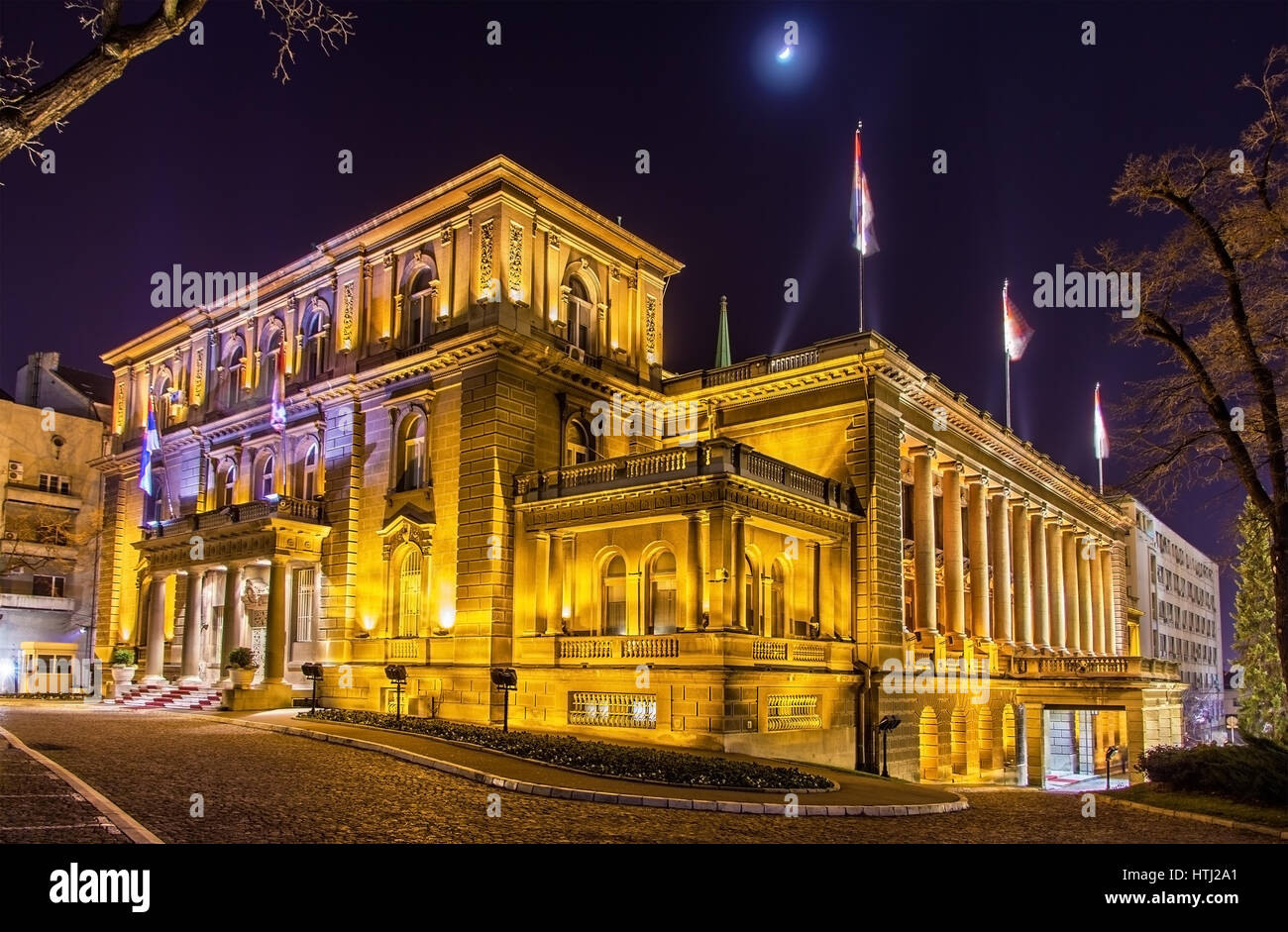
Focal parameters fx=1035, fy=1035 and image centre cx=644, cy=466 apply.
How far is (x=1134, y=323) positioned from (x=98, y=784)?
2032 cm

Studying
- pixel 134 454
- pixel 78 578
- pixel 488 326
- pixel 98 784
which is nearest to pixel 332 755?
pixel 98 784

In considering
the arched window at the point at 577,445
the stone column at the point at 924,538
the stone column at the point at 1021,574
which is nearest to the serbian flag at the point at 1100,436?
the stone column at the point at 1021,574

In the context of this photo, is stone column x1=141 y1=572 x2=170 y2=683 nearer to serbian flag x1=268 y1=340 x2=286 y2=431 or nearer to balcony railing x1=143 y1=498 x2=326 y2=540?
balcony railing x1=143 y1=498 x2=326 y2=540

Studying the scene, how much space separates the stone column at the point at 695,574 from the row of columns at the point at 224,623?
15.2m

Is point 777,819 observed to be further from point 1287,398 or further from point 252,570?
point 252,570

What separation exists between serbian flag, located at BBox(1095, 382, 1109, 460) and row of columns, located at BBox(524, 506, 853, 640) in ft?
132

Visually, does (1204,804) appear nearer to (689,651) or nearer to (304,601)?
(689,651)

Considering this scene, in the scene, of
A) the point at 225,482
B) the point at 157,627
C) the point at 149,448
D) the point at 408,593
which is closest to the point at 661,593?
the point at 408,593

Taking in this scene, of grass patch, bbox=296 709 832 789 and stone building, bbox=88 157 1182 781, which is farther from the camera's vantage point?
stone building, bbox=88 157 1182 781

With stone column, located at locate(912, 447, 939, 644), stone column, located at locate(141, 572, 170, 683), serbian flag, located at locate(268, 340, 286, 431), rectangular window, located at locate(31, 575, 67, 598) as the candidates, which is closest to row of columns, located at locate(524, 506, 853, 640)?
stone column, located at locate(912, 447, 939, 644)

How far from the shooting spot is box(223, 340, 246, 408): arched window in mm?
44500

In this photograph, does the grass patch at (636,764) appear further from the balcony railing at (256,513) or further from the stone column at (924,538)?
the stone column at (924,538)

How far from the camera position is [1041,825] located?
16500 mm

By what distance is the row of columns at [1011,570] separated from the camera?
132ft
